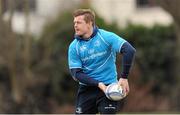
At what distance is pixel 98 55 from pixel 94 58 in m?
0.07

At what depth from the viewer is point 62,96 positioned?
24375 mm

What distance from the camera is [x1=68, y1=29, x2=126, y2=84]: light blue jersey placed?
26.1 ft

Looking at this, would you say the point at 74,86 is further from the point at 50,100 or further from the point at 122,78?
the point at 122,78

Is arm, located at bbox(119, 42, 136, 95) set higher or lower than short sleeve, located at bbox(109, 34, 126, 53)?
lower

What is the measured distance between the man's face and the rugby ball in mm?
728

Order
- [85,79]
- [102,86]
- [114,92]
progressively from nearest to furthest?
[114,92]
[102,86]
[85,79]

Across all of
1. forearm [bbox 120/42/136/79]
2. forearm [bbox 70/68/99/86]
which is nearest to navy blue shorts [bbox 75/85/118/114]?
forearm [bbox 70/68/99/86]

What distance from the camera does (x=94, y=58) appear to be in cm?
799

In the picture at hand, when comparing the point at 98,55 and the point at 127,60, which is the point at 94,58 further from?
the point at 127,60

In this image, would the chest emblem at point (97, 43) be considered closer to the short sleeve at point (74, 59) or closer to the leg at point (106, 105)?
the short sleeve at point (74, 59)

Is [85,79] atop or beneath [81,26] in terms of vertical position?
beneath

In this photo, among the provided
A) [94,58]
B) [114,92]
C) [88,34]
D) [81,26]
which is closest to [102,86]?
[114,92]

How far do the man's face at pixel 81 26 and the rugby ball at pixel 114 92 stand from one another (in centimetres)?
73

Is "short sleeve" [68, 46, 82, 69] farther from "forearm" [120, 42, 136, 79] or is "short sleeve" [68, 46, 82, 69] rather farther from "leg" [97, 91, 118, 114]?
"forearm" [120, 42, 136, 79]
